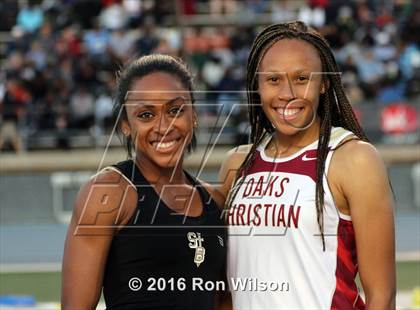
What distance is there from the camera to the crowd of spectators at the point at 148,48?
48.4 ft

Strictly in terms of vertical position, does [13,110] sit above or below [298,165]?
below

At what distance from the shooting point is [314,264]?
328 centimetres

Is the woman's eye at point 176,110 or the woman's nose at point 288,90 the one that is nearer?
the woman's nose at point 288,90

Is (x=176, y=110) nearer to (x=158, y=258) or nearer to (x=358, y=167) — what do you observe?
(x=158, y=258)

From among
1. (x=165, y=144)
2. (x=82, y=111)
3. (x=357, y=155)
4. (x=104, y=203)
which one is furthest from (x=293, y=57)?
(x=82, y=111)

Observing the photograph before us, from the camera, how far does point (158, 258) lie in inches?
129

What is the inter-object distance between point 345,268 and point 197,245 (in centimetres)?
Result: 49

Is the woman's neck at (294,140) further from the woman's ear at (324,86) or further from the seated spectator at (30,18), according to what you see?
the seated spectator at (30,18)

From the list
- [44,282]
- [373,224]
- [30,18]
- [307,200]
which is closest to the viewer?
[373,224]

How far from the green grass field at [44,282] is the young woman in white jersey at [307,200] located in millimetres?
5185

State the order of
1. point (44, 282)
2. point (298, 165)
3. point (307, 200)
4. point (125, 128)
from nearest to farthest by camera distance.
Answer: point (307, 200) < point (298, 165) < point (125, 128) < point (44, 282)

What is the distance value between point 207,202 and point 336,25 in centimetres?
1369

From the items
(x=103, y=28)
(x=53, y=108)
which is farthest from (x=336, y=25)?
(x=53, y=108)

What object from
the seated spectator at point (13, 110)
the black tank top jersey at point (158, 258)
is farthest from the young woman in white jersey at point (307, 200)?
the seated spectator at point (13, 110)
